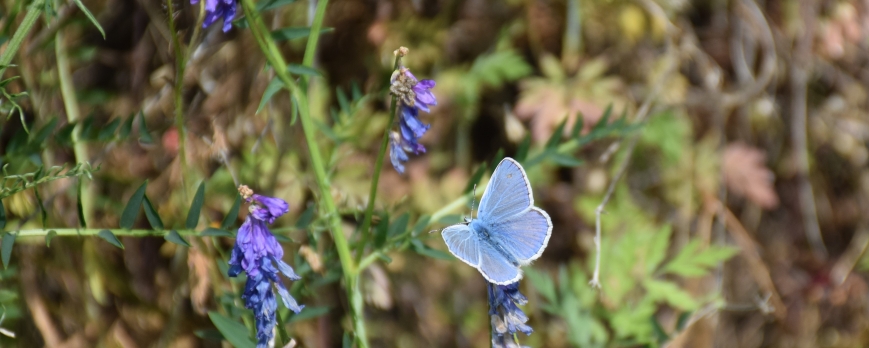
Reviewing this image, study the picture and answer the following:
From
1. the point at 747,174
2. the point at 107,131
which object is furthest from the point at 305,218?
the point at 747,174

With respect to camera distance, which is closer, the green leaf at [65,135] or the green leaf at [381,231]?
the green leaf at [381,231]

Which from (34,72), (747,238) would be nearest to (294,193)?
(34,72)

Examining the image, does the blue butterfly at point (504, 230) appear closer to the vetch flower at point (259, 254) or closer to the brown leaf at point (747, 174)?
the vetch flower at point (259, 254)

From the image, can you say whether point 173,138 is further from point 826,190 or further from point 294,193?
point 826,190

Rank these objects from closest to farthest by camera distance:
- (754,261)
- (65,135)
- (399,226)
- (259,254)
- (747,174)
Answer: (259,254) → (399,226) → (65,135) → (747,174) → (754,261)

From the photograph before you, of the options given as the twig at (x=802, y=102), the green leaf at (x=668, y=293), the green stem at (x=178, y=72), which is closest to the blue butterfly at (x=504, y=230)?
the green stem at (x=178, y=72)

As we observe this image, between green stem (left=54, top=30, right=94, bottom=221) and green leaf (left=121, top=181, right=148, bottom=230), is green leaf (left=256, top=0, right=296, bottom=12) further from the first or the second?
green stem (left=54, top=30, right=94, bottom=221)

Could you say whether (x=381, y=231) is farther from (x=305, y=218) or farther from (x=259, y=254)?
(x=259, y=254)
